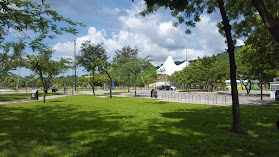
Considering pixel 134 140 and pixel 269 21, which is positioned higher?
pixel 269 21

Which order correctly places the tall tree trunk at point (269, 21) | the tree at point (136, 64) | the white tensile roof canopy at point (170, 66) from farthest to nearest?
1. the white tensile roof canopy at point (170, 66)
2. the tree at point (136, 64)
3. the tall tree trunk at point (269, 21)

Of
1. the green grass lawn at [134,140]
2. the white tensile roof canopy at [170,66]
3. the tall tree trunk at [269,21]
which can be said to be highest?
the white tensile roof canopy at [170,66]

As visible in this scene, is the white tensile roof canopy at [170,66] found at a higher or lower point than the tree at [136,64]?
higher

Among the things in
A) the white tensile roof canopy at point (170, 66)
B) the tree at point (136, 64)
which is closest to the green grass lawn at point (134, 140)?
the tree at point (136, 64)

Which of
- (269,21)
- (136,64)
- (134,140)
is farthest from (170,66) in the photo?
(269,21)

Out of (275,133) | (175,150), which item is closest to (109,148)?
(175,150)

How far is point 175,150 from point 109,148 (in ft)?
5.98

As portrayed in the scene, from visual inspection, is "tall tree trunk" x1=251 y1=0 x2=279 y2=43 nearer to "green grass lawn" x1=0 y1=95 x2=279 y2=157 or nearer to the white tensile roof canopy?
"green grass lawn" x1=0 y1=95 x2=279 y2=157

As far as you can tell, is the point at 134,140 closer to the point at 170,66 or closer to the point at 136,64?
the point at 136,64

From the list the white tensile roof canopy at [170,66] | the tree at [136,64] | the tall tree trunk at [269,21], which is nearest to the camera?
the tall tree trunk at [269,21]

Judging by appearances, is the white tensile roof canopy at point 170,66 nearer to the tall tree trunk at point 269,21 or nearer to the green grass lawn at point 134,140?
the green grass lawn at point 134,140

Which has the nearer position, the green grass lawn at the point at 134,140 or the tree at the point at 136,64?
the green grass lawn at the point at 134,140

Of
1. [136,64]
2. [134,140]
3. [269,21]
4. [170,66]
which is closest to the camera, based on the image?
→ [269,21]

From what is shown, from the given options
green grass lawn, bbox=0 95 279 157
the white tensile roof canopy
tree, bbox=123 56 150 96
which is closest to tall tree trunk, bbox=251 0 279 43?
green grass lawn, bbox=0 95 279 157
